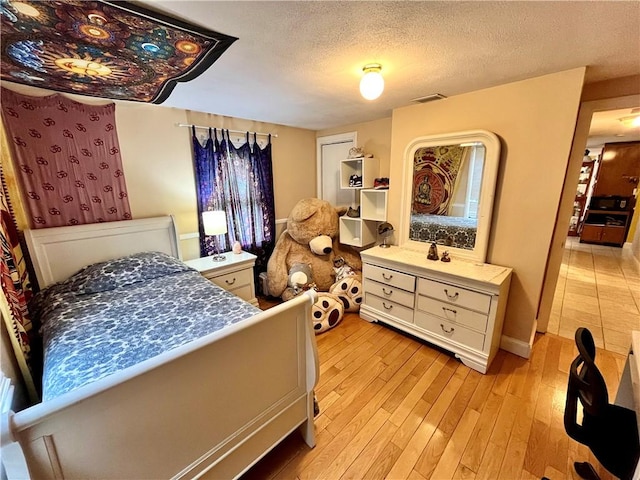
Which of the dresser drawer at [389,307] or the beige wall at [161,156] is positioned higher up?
the beige wall at [161,156]

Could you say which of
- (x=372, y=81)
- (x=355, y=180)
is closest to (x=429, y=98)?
(x=372, y=81)

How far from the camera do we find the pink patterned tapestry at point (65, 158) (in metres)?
1.88

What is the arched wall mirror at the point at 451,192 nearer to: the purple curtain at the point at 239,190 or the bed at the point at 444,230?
the bed at the point at 444,230

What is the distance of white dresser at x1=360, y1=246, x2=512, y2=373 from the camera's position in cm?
200

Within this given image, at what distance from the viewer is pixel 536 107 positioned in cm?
189

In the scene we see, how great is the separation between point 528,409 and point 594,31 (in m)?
2.19

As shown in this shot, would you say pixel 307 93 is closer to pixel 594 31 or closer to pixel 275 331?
pixel 594 31

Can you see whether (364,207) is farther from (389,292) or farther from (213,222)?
(213,222)

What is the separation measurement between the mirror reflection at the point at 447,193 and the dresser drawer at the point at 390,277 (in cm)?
51

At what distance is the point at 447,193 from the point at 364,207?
950 millimetres

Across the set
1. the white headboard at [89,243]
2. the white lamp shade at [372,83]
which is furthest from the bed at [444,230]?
the white headboard at [89,243]

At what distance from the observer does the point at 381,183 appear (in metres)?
3.03

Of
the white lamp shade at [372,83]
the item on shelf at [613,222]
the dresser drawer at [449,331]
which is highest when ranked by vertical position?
the white lamp shade at [372,83]

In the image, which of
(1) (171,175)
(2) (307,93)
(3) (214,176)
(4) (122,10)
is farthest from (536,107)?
(1) (171,175)
